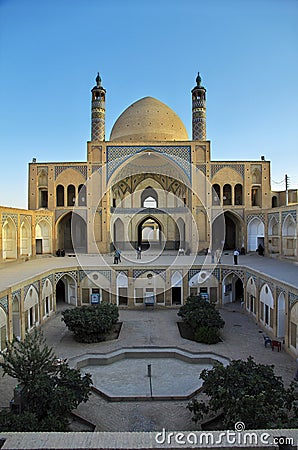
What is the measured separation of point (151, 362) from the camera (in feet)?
23.2

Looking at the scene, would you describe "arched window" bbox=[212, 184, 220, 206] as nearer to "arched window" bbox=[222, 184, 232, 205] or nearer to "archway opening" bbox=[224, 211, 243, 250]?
"arched window" bbox=[222, 184, 232, 205]

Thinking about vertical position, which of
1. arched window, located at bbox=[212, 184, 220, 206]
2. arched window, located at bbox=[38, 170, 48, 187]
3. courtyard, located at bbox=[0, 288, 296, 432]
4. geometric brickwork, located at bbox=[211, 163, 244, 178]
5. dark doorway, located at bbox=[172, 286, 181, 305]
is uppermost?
geometric brickwork, located at bbox=[211, 163, 244, 178]

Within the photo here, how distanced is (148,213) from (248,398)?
15173mm

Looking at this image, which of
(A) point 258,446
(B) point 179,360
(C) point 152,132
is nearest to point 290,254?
(B) point 179,360

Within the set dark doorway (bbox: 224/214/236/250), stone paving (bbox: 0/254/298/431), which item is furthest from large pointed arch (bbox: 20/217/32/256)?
dark doorway (bbox: 224/214/236/250)

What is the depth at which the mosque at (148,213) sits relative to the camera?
1170 cm

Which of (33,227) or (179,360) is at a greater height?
(33,227)

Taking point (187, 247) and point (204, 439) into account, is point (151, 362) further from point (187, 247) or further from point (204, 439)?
point (187, 247)

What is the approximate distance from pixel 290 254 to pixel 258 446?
38.6ft

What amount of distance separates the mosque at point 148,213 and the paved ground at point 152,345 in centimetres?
62

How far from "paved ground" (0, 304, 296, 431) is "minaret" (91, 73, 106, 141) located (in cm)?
976

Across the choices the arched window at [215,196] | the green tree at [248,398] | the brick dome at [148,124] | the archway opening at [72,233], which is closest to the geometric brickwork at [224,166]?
the arched window at [215,196]

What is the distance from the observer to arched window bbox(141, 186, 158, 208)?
820 inches

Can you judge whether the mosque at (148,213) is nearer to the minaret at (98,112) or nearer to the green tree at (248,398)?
the minaret at (98,112)
